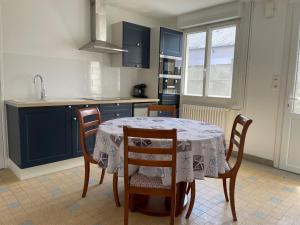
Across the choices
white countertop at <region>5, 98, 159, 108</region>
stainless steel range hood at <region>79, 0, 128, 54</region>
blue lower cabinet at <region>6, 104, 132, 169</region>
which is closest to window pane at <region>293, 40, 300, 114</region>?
white countertop at <region>5, 98, 159, 108</region>

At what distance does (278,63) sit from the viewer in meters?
3.22

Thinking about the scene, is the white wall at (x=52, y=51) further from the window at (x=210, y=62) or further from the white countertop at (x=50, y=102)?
the window at (x=210, y=62)

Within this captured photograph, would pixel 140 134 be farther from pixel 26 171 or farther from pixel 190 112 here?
pixel 190 112

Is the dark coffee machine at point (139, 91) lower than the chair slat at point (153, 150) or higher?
higher

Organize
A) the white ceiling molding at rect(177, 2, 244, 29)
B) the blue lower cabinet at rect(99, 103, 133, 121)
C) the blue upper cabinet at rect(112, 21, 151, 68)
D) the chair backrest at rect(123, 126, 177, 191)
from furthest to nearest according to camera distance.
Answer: the blue upper cabinet at rect(112, 21, 151, 68) < the white ceiling molding at rect(177, 2, 244, 29) < the blue lower cabinet at rect(99, 103, 133, 121) < the chair backrest at rect(123, 126, 177, 191)

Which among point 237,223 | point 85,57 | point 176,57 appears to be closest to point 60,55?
point 85,57

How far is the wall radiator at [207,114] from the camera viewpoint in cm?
381

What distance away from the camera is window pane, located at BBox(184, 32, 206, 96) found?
4273 mm

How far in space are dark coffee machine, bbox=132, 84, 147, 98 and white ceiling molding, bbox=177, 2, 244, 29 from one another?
4.69ft

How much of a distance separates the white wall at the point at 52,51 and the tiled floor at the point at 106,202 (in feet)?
4.24

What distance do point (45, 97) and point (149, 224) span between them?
231 cm

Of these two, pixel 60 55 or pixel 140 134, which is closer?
pixel 140 134

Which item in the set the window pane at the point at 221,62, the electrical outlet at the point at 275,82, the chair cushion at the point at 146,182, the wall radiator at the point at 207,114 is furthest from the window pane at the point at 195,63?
the chair cushion at the point at 146,182

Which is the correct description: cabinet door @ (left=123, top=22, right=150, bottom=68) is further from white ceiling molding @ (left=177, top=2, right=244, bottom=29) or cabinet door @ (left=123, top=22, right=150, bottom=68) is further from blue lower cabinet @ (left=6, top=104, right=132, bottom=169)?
blue lower cabinet @ (left=6, top=104, right=132, bottom=169)
